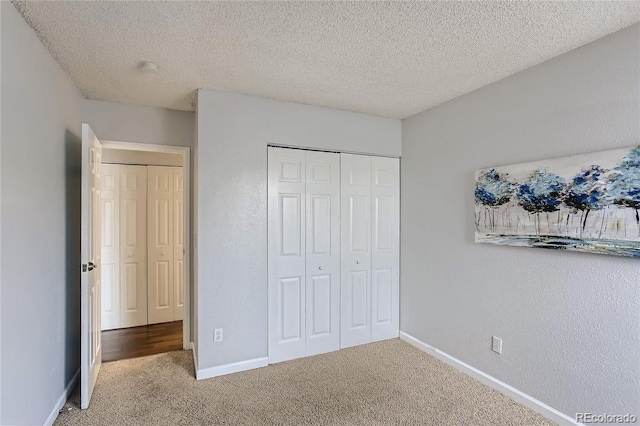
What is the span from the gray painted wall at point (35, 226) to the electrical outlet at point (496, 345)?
3.03 meters

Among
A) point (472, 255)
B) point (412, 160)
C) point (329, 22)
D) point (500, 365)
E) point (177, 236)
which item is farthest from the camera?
point (177, 236)

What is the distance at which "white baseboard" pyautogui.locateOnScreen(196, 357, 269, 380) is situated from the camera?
263cm

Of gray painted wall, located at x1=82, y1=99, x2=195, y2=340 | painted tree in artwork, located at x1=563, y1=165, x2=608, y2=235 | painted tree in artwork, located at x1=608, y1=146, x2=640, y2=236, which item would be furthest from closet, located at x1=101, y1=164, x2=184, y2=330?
painted tree in artwork, located at x1=608, y1=146, x2=640, y2=236

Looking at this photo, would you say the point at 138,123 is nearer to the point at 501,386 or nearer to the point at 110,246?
the point at 110,246

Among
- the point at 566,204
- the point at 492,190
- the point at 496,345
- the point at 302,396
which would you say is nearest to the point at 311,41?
the point at 492,190

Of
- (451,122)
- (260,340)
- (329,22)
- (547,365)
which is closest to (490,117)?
(451,122)

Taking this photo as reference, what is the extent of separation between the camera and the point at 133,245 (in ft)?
12.9

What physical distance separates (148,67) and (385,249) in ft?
8.85

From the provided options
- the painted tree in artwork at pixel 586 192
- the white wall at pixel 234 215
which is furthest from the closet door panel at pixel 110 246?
the painted tree in artwork at pixel 586 192

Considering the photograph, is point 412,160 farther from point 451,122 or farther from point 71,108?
point 71,108

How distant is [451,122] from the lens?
2914mm

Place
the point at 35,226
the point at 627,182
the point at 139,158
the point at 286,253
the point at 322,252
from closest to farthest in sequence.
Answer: the point at 627,182, the point at 35,226, the point at 286,253, the point at 322,252, the point at 139,158

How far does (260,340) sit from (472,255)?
6.57 feet

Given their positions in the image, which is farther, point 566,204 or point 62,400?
point 62,400
